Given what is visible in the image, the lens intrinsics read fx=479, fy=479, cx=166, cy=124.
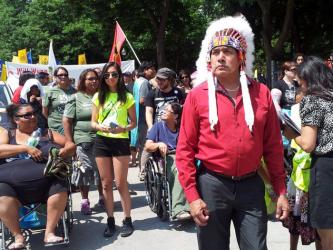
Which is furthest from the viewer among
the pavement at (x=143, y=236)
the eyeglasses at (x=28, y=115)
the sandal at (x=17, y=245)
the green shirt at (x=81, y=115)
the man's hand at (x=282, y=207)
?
the green shirt at (x=81, y=115)

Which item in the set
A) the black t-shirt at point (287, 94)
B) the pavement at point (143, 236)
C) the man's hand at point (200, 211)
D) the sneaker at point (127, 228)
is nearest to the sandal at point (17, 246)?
the pavement at point (143, 236)

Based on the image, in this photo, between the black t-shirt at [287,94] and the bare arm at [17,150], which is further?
the black t-shirt at [287,94]

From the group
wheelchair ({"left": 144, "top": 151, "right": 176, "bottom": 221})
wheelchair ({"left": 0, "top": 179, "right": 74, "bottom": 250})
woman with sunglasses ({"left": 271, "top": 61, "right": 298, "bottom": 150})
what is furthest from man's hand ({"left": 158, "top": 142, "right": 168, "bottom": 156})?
woman with sunglasses ({"left": 271, "top": 61, "right": 298, "bottom": 150})

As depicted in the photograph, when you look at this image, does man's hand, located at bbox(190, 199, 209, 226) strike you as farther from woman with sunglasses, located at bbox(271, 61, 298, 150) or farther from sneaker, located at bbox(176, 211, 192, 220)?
woman with sunglasses, located at bbox(271, 61, 298, 150)

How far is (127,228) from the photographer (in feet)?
17.2

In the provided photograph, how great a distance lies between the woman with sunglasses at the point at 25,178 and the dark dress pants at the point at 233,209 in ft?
6.78

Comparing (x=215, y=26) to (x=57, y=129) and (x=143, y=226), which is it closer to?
(x=143, y=226)

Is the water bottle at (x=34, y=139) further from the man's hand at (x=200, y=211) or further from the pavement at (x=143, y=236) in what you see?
the man's hand at (x=200, y=211)

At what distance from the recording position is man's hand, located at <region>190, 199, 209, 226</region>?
274cm

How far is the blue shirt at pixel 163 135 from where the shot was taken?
5605mm

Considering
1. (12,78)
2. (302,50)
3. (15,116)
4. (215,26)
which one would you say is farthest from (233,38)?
(302,50)

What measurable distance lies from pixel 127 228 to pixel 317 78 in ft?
9.18

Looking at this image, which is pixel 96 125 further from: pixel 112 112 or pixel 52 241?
pixel 52 241

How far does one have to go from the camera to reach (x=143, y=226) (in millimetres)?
5539
